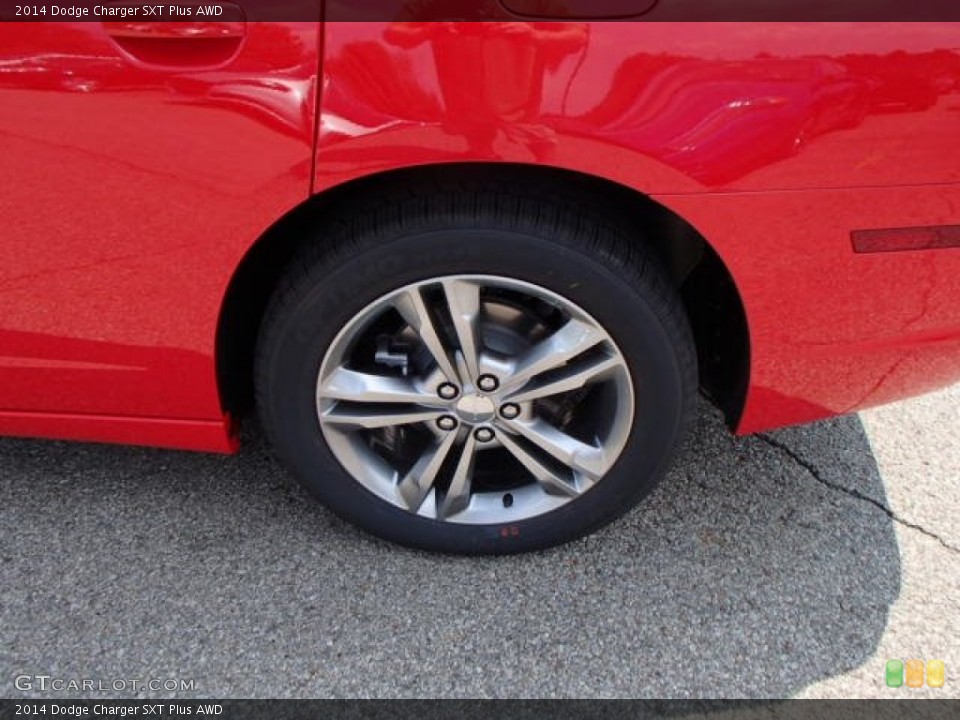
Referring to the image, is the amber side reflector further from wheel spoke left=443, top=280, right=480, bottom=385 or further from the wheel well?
wheel spoke left=443, top=280, right=480, bottom=385

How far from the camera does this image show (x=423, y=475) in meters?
2.19

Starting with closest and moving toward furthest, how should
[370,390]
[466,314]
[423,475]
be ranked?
[466,314], [370,390], [423,475]

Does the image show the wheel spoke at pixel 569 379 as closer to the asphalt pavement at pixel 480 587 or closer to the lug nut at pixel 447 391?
the lug nut at pixel 447 391

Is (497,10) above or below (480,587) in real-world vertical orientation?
above

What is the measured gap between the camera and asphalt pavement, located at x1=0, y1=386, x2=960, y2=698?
199cm

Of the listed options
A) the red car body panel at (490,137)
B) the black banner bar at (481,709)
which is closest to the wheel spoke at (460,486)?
the black banner bar at (481,709)

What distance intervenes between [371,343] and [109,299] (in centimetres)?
58

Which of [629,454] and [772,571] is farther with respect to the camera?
[772,571]

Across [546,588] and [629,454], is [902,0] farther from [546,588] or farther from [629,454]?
[546,588]

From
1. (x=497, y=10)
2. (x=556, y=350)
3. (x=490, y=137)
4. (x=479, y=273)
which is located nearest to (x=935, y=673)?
(x=556, y=350)

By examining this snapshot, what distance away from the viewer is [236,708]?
190cm

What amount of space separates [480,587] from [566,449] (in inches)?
15.8

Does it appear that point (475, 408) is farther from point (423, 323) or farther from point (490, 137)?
point (490, 137)

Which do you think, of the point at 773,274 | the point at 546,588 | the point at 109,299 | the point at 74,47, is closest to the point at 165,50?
the point at 74,47
